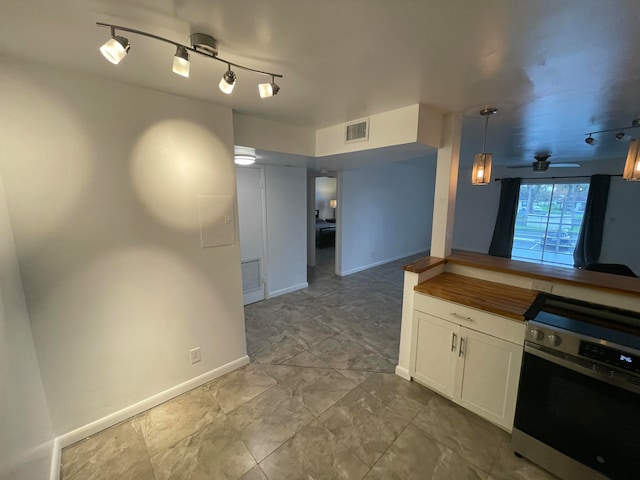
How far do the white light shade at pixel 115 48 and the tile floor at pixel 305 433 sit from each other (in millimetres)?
2258

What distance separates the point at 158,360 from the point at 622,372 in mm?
2926

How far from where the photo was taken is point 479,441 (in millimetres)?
1807

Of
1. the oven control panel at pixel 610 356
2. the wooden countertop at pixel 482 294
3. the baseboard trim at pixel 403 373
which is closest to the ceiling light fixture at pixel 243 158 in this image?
the wooden countertop at pixel 482 294

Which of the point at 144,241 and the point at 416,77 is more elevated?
the point at 416,77

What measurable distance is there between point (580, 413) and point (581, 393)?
13 centimetres

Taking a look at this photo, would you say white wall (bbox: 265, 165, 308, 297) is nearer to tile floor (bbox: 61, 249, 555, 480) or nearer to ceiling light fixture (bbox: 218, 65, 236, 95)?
tile floor (bbox: 61, 249, 555, 480)

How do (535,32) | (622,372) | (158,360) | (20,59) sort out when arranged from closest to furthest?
(535,32) → (622,372) → (20,59) → (158,360)

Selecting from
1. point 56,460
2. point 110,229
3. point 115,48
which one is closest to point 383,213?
point 110,229

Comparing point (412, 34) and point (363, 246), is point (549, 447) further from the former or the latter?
point (363, 246)

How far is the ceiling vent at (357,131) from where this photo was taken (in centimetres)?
251

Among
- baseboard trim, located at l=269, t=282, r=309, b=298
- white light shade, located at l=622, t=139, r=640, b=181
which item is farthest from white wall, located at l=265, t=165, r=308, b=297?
white light shade, located at l=622, t=139, r=640, b=181

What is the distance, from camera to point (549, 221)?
630 centimetres

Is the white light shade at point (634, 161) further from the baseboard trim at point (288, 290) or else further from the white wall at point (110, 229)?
the baseboard trim at point (288, 290)

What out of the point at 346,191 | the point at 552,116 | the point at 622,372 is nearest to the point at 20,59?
the point at 622,372
